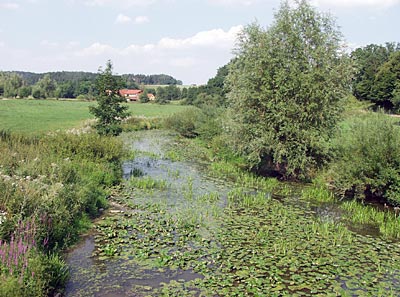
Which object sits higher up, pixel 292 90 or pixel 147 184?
pixel 292 90

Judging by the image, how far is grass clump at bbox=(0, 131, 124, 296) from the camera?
6562mm

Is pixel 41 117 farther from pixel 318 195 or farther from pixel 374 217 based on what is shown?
pixel 374 217

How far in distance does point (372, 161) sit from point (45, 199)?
11698mm

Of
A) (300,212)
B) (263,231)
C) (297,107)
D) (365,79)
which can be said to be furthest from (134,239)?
(365,79)

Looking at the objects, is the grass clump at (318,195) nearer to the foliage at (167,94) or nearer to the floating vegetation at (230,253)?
the floating vegetation at (230,253)

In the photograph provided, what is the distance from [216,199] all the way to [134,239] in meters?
5.19

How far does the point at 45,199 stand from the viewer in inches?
356

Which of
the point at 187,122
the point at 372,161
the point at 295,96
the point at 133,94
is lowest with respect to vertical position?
the point at 372,161

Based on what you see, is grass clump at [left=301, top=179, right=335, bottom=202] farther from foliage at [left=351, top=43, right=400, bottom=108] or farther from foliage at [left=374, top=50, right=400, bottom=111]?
foliage at [left=374, top=50, right=400, bottom=111]

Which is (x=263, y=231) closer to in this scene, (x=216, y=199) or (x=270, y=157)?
(x=216, y=199)

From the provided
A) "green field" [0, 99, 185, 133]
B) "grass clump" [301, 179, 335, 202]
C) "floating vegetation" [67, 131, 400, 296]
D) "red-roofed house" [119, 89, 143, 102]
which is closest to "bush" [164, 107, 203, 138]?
"green field" [0, 99, 185, 133]

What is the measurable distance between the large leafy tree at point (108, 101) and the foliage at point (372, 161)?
479 inches

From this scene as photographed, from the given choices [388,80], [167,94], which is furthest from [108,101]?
[167,94]

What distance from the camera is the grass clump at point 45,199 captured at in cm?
656
